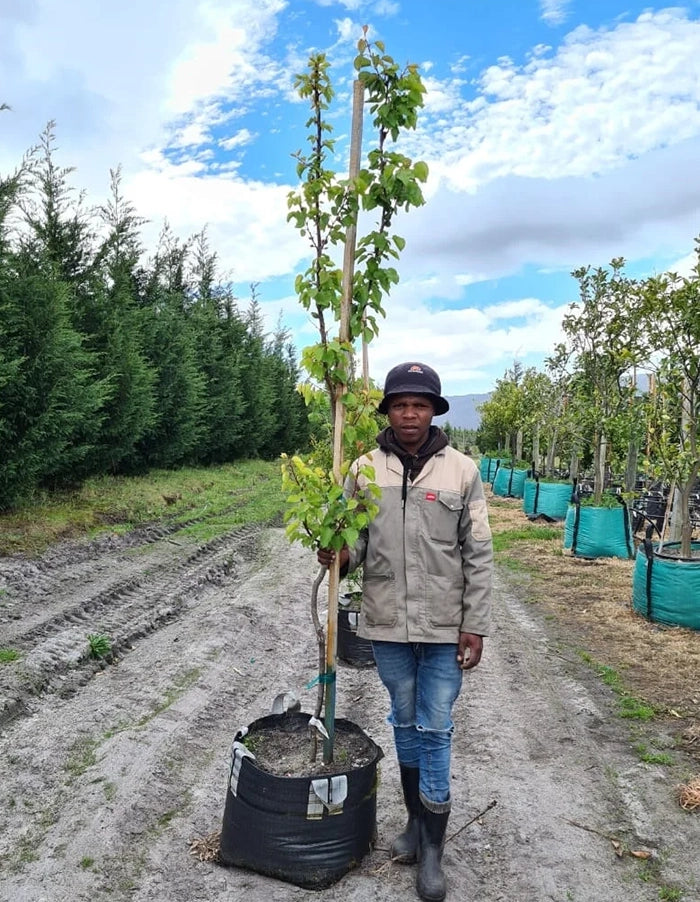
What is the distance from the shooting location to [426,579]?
2824 millimetres

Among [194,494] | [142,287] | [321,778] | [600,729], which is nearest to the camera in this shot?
[321,778]

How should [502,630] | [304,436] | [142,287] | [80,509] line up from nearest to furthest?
[502,630], [80,509], [142,287], [304,436]

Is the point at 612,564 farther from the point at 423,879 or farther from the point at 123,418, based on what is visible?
the point at 123,418

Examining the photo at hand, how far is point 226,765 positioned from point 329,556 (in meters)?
1.87

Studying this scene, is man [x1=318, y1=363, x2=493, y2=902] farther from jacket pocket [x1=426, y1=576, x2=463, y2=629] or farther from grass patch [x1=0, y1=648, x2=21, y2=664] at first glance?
grass patch [x1=0, y1=648, x2=21, y2=664]

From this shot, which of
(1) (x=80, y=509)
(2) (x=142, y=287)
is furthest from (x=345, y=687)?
(2) (x=142, y=287)

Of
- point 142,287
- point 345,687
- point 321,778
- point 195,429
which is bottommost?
point 345,687

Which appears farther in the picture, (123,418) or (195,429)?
(195,429)

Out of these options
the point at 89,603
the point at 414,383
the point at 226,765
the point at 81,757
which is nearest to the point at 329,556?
the point at 414,383

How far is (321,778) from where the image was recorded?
277 centimetres

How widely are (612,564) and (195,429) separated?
14137mm

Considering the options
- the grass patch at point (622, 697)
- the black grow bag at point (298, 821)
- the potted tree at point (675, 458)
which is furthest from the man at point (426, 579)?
the potted tree at point (675, 458)

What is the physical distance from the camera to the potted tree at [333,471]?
2795mm

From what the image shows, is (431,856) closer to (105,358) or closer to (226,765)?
(226,765)
